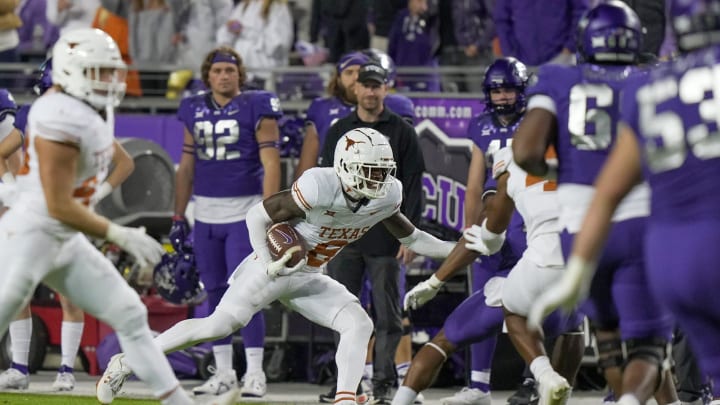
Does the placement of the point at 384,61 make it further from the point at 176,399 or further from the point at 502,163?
the point at 176,399

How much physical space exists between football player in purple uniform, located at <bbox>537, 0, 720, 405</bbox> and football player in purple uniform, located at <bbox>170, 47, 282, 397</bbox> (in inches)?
185

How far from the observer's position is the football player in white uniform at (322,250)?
6.82 meters

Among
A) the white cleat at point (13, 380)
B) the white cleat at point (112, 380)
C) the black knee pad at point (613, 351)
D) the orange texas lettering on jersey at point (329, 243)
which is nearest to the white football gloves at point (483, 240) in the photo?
the orange texas lettering on jersey at point (329, 243)

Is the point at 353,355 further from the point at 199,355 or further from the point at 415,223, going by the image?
the point at 199,355

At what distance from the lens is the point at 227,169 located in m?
8.75

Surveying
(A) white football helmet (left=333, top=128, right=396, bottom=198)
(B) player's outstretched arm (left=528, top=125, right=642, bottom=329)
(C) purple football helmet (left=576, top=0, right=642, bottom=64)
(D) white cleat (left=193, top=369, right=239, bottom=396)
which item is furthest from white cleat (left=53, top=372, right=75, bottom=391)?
(B) player's outstretched arm (left=528, top=125, right=642, bottom=329)

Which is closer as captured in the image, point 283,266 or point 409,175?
point 283,266

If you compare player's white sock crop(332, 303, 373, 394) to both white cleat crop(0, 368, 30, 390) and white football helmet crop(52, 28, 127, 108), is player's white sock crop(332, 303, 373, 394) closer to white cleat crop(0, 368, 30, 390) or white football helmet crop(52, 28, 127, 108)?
white football helmet crop(52, 28, 127, 108)

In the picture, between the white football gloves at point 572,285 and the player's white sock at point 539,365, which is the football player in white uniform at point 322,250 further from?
the white football gloves at point 572,285

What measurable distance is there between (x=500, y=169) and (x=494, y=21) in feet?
14.1

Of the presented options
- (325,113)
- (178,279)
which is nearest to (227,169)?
(325,113)

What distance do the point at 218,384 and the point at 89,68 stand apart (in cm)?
308

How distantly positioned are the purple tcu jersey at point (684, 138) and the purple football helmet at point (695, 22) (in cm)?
6

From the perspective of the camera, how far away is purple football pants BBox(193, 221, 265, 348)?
337 inches
